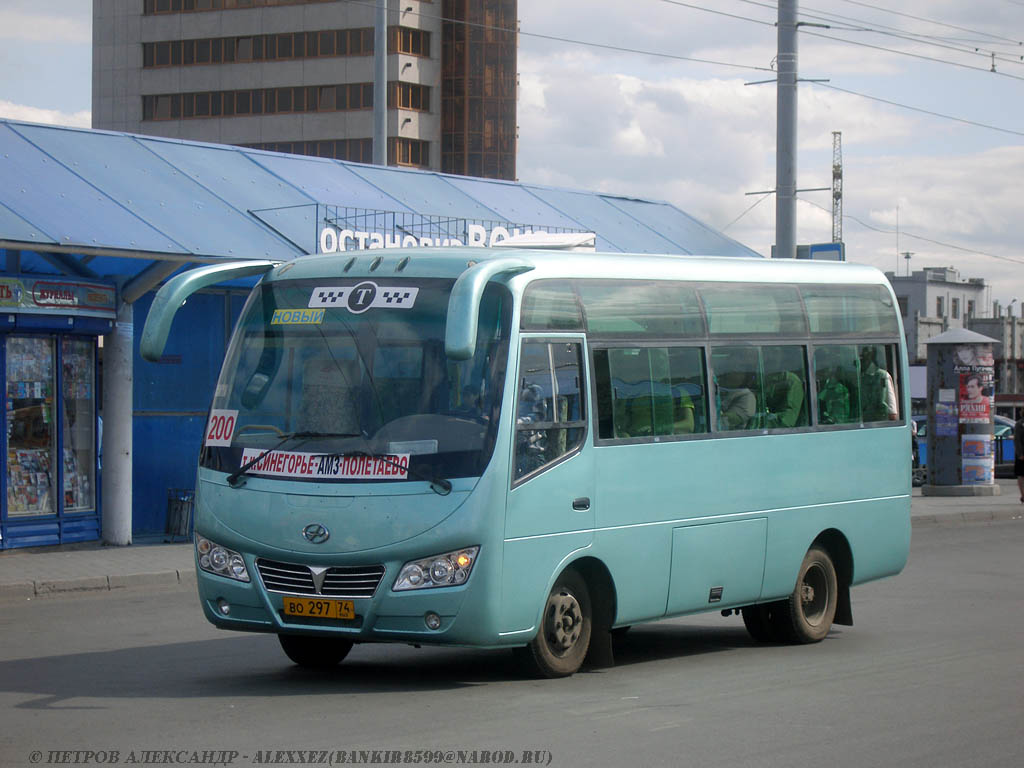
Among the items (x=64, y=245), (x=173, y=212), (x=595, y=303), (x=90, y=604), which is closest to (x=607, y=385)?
(x=595, y=303)

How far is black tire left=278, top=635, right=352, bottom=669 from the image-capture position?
9898 mm

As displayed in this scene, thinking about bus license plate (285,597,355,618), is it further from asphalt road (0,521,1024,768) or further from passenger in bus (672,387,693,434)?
passenger in bus (672,387,693,434)

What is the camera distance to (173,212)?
18672 millimetres

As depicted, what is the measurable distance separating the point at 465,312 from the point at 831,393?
4.61 meters

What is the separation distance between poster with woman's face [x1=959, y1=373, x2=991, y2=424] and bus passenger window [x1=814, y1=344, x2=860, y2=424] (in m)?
19.1

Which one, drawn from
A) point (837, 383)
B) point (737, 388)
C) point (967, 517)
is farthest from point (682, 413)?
point (967, 517)

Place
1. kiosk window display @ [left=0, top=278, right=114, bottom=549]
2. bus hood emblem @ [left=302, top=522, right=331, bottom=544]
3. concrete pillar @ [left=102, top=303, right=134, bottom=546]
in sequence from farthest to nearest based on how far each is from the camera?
concrete pillar @ [left=102, top=303, right=134, bottom=546], kiosk window display @ [left=0, top=278, right=114, bottom=549], bus hood emblem @ [left=302, top=522, right=331, bottom=544]

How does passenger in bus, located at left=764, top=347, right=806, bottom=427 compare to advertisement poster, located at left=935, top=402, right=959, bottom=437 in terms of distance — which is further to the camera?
advertisement poster, located at left=935, top=402, right=959, bottom=437

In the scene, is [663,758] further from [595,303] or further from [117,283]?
[117,283]

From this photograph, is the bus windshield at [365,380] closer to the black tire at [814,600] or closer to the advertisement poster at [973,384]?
the black tire at [814,600]

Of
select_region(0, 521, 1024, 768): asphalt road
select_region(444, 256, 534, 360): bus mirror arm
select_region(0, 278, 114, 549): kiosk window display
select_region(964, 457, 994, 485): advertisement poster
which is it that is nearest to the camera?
select_region(0, 521, 1024, 768): asphalt road

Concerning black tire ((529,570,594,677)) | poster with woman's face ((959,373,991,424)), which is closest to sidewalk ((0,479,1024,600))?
black tire ((529,570,594,677))

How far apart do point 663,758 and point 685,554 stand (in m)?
3.19

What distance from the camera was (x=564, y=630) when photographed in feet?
30.9
